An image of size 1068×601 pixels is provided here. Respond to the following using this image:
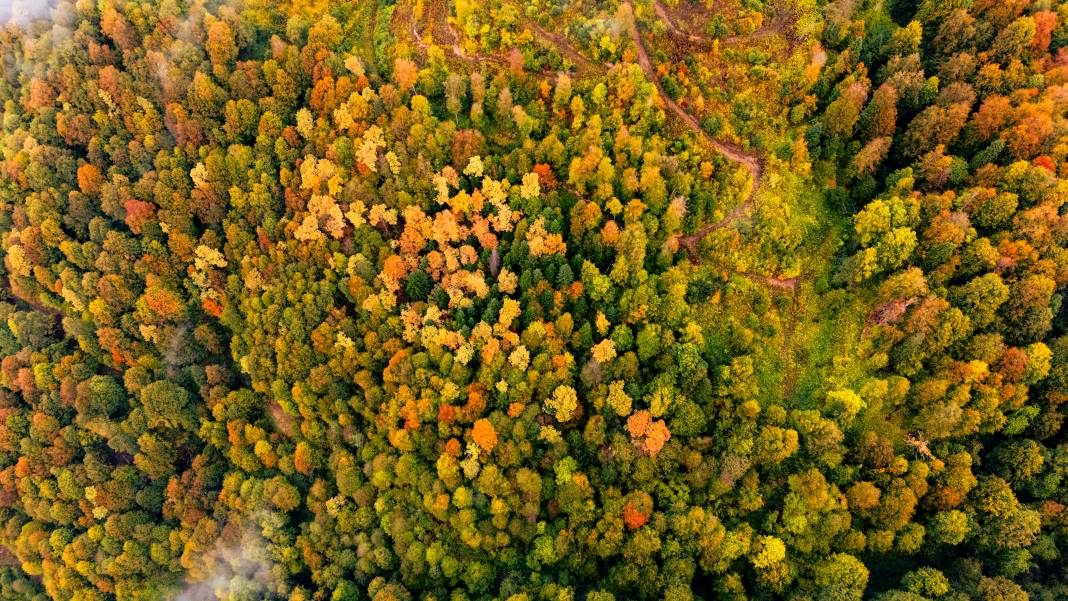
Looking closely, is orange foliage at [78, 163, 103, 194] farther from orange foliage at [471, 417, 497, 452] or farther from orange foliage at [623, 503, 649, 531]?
orange foliage at [623, 503, 649, 531]

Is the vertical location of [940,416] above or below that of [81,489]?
above

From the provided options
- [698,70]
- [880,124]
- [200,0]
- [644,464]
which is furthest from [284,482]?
[880,124]

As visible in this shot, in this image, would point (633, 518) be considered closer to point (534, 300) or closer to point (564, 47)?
point (534, 300)

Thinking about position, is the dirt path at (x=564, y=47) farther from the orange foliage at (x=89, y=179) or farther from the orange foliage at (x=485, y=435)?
the orange foliage at (x=89, y=179)

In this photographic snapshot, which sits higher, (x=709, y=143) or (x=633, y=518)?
(x=709, y=143)

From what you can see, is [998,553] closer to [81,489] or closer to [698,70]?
[698,70]

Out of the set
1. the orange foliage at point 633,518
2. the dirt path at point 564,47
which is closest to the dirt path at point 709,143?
the dirt path at point 564,47

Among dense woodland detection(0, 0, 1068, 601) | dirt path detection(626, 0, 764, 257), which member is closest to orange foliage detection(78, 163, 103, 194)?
dense woodland detection(0, 0, 1068, 601)

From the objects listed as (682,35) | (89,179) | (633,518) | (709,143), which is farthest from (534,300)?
(89,179)

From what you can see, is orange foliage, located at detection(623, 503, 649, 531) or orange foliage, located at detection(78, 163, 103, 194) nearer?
orange foliage, located at detection(623, 503, 649, 531)
